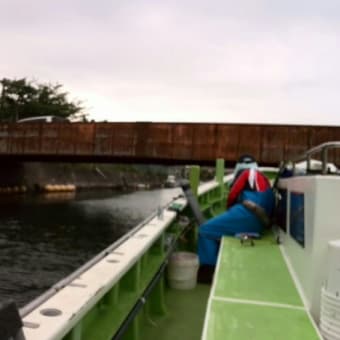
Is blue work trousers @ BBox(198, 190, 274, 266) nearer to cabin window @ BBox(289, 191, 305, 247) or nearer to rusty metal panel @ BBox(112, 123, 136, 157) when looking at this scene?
cabin window @ BBox(289, 191, 305, 247)

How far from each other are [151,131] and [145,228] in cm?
1588

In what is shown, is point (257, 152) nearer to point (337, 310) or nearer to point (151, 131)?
point (151, 131)

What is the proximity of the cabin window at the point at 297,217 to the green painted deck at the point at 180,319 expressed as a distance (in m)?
1.28

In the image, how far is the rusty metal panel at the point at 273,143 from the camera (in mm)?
18391

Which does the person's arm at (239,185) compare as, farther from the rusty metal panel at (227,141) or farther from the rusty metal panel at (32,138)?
the rusty metal panel at (32,138)

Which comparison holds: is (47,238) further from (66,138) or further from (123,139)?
(66,138)

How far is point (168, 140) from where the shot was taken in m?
20.0

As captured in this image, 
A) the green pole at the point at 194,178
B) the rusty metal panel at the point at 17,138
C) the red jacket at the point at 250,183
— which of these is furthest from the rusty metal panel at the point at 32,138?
the red jacket at the point at 250,183

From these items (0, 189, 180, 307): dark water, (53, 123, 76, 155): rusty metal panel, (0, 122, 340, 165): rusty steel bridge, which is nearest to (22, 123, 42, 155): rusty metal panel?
(0, 122, 340, 165): rusty steel bridge

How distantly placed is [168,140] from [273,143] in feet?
16.1

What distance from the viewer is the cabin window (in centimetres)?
311

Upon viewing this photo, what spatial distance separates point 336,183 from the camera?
2.56 meters

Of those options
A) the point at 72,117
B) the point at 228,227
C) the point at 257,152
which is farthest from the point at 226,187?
the point at 72,117

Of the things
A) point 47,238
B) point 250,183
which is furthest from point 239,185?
point 47,238
